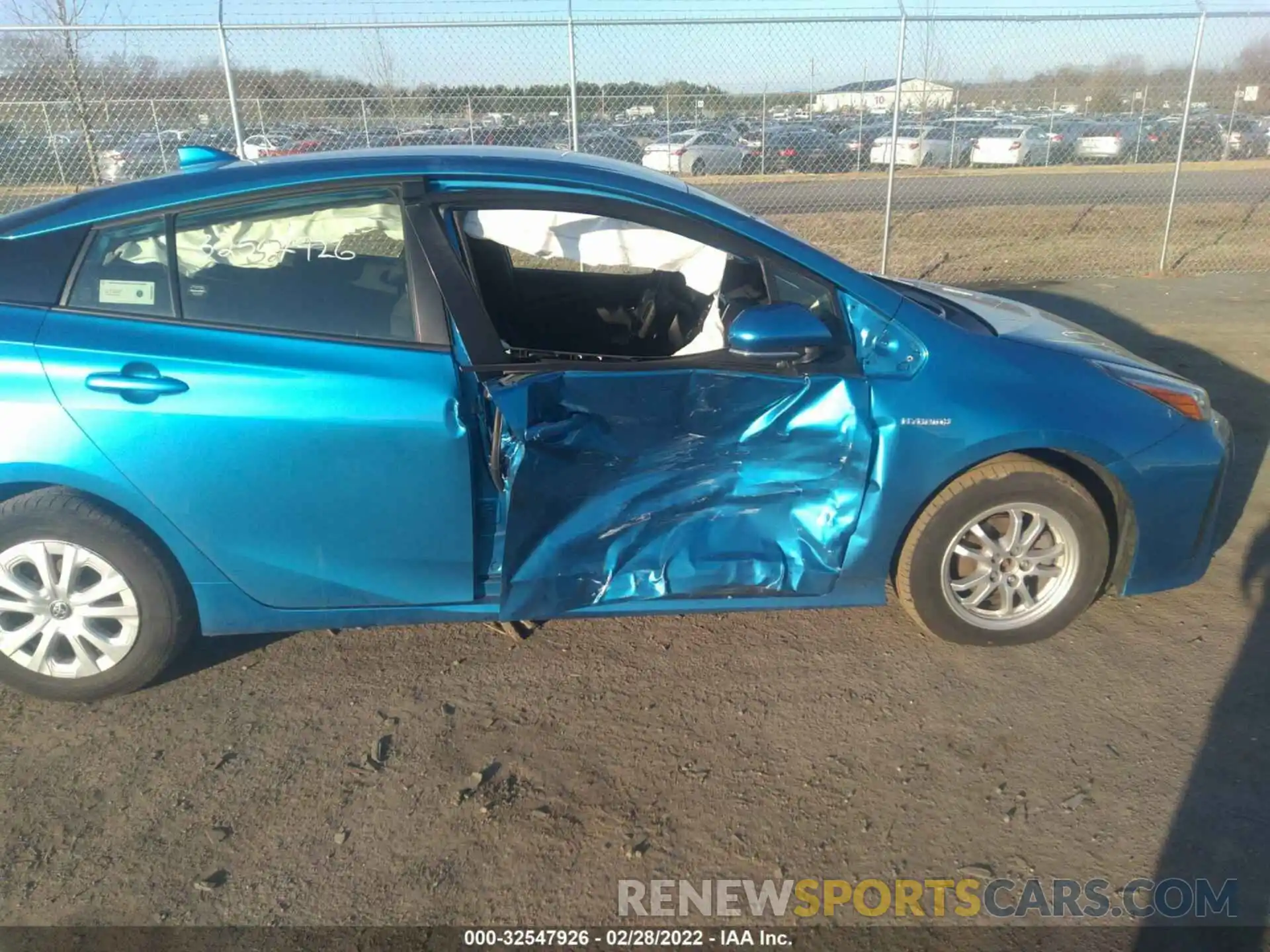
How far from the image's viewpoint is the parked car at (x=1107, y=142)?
1528 centimetres

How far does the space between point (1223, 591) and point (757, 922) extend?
272cm

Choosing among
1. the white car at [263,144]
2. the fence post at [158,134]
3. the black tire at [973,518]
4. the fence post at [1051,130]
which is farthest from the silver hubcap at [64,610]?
the fence post at [1051,130]

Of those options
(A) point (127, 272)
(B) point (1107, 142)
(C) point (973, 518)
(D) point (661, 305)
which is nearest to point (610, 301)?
(D) point (661, 305)

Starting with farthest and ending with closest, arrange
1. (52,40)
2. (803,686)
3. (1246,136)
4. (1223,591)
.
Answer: (1246,136)
(52,40)
(1223,591)
(803,686)

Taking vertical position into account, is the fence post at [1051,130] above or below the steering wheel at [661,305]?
above

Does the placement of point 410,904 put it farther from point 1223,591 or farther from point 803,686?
point 1223,591

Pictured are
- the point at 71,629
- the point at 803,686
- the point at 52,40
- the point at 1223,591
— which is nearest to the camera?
the point at 71,629

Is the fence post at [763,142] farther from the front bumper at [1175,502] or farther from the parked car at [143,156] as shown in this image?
the front bumper at [1175,502]

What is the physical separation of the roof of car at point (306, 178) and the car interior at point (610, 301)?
1.63 feet

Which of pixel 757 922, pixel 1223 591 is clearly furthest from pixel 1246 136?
pixel 757 922

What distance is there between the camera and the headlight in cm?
335

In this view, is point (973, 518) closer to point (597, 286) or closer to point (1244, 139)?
point (597, 286)

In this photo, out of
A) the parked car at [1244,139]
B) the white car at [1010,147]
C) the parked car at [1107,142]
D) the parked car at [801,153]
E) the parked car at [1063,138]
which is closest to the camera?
the parked car at [801,153]

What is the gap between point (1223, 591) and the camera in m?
3.82
